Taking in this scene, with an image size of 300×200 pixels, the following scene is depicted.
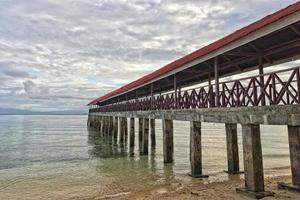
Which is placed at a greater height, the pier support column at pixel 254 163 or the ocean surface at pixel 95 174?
the pier support column at pixel 254 163

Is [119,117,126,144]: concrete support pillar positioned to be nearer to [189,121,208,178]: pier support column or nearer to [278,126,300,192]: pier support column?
[189,121,208,178]: pier support column

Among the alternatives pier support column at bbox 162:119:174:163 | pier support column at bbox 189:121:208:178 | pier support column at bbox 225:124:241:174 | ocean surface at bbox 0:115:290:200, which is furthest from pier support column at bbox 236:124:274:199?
pier support column at bbox 162:119:174:163

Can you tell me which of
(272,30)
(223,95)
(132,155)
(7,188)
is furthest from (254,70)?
(7,188)

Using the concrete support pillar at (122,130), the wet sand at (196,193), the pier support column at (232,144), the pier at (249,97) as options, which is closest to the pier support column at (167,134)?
the pier at (249,97)

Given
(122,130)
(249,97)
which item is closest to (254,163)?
(249,97)

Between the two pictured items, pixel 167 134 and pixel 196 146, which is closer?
pixel 196 146

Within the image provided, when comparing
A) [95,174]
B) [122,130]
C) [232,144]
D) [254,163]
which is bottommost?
[95,174]

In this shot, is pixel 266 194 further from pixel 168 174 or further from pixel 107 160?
pixel 107 160

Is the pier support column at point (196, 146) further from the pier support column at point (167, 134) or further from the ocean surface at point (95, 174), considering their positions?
the pier support column at point (167, 134)

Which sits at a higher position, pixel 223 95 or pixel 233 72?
pixel 233 72

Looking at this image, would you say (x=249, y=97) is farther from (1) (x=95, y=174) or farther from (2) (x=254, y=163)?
(1) (x=95, y=174)

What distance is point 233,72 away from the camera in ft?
51.8

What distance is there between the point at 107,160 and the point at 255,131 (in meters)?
13.1

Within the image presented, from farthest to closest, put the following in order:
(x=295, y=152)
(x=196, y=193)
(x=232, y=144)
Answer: (x=232, y=144) → (x=196, y=193) → (x=295, y=152)
